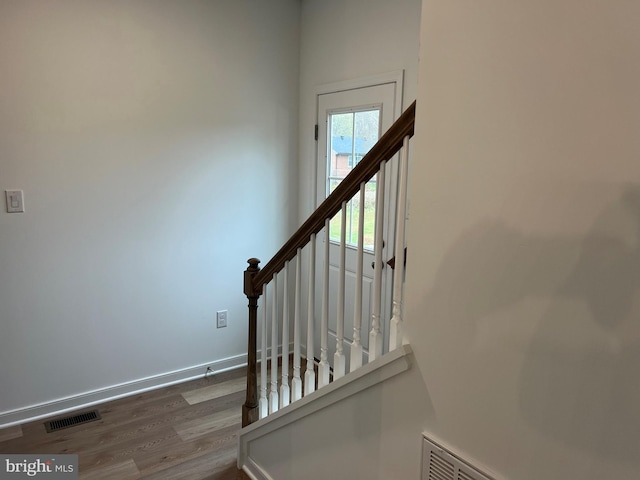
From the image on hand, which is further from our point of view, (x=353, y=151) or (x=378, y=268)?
(x=353, y=151)

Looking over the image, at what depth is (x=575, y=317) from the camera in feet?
3.24

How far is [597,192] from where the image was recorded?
94 cm

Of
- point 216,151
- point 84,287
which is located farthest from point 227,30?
point 84,287

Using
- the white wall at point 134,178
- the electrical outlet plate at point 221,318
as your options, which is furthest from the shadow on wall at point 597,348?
the electrical outlet plate at point 221,318

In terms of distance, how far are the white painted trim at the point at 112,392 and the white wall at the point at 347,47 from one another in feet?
4.18

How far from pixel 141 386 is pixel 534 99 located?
303cm

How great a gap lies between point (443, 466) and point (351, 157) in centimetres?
227

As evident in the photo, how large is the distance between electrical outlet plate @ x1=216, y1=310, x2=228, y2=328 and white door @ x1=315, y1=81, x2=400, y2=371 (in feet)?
2.26

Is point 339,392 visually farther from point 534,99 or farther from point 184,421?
point 184,421

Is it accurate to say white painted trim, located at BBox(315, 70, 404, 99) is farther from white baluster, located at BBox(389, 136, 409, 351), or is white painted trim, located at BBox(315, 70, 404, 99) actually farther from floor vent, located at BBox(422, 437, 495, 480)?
floor vent, located at BBox(422, 437, 495, 480)

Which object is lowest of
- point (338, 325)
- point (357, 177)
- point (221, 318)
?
point (221, 318)

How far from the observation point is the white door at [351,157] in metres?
2.94

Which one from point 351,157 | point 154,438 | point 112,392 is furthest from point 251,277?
point 112,392

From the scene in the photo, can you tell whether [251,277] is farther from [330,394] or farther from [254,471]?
[254,471]
